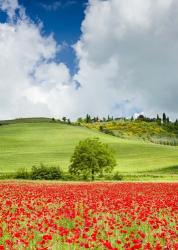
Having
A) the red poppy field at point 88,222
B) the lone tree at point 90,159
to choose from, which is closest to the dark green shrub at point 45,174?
the lone tree at point 90,159

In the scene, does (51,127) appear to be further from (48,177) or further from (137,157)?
(48,177)

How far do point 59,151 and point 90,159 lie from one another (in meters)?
68.7

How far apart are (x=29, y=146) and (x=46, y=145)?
6.17 m

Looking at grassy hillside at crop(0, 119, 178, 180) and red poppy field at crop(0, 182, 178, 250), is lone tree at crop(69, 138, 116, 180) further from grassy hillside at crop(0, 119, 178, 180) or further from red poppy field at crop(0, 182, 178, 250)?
red poppy field at crop(0, 182, 178, 250)

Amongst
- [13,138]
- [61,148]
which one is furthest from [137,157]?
[13,138]

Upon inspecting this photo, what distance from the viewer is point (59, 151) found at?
465ft

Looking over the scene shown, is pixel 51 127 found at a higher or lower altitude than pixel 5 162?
higher

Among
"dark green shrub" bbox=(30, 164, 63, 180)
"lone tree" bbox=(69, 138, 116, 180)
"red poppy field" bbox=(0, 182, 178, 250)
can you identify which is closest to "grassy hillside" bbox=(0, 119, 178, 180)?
"lone tree" bbox=(69, 138, 116, 180)

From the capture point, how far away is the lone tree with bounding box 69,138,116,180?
241 ft

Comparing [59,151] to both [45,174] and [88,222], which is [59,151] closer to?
[45,174]

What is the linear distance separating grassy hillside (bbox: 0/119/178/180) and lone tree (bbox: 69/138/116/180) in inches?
588

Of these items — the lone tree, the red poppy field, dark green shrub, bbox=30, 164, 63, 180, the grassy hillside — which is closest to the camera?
the red poppy field

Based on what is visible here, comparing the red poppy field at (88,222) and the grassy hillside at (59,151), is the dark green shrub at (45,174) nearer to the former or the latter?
the grassy hillside at (59,151)

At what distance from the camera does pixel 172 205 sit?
19.9m
